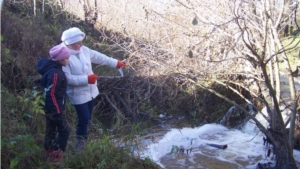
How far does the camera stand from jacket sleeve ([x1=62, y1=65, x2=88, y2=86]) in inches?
178

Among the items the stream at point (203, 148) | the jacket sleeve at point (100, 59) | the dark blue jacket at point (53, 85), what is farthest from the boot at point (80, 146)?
the jacket sleeve at point (100, 59)

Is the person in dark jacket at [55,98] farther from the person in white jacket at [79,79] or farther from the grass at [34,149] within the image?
the person in white jacket at [79,79]

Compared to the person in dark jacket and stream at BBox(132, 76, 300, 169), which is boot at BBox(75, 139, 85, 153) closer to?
the person in dark jacket

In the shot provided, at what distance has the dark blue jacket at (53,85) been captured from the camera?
4.11 metres

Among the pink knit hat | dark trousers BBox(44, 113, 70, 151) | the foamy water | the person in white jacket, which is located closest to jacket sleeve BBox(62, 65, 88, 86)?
the person in white jacket

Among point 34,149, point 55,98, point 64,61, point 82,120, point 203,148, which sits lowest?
point 203,148

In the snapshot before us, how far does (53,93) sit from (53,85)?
9cm

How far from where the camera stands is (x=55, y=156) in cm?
400

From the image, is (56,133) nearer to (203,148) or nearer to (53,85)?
(53,85)

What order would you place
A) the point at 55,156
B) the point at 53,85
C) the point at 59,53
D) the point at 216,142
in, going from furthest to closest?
the point at 216,142
the point at 59,53
the point at 53,85
the point at 55,156

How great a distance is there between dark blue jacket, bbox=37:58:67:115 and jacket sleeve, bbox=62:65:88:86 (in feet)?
0.82

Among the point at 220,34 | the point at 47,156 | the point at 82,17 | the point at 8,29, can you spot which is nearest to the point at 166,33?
the point at 220,34

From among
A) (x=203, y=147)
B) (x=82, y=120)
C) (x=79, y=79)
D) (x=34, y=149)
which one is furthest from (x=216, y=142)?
(x=34, y=149)

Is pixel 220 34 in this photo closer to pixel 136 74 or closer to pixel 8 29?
pixel 136 74
